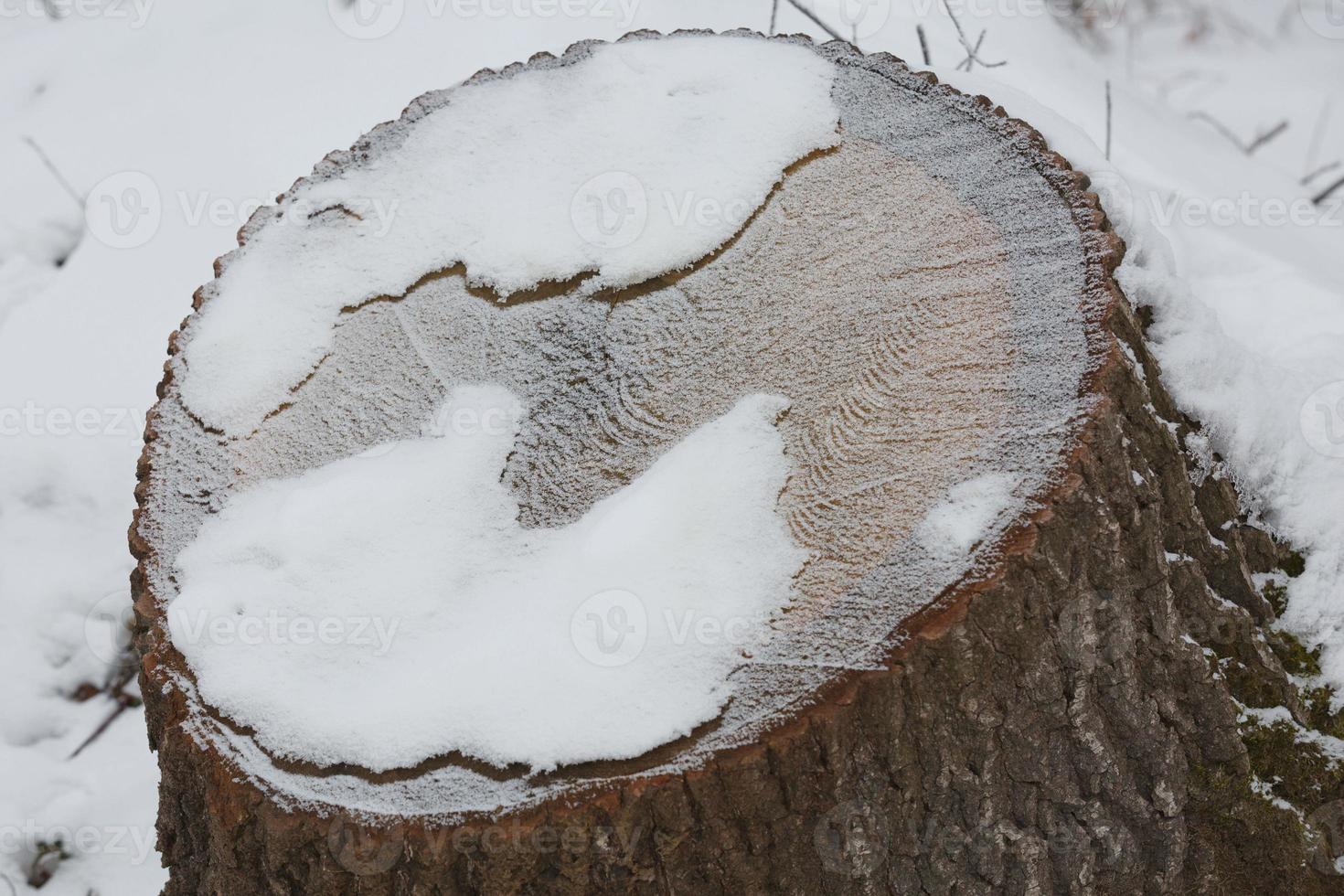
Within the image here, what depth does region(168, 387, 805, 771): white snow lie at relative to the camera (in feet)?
4.24

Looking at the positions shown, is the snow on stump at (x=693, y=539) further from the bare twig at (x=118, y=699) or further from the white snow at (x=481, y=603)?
the bare twig at (x=118, y=699)

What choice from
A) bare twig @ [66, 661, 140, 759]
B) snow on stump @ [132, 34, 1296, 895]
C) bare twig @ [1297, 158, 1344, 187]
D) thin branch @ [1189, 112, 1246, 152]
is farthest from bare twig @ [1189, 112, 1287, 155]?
bare twig @ [66, 661, 140, 759]

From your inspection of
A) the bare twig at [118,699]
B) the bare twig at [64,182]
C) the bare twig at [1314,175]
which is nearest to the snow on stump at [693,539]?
the bare twig at [118,699]

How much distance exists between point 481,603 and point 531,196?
2.58ft

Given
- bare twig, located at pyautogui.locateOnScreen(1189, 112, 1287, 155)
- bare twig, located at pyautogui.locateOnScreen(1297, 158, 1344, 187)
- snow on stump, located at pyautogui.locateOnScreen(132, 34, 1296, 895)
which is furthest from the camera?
bare twig, located at pyautogui.locateOnScreen(1189, 112, 1287, 155)

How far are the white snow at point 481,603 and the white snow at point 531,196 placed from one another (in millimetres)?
289

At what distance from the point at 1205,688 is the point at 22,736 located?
2.33 meters

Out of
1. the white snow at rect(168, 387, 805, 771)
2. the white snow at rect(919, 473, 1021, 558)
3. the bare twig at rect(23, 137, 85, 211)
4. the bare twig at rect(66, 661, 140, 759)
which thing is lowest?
the bare twig at rect(66, 661, 140, 759)

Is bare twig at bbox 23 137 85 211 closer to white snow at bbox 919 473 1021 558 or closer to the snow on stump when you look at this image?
the snow on stump

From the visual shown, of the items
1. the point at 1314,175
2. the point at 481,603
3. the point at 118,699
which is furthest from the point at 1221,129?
the point at 118,699

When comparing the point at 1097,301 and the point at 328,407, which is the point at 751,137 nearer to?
the point at 1097,301

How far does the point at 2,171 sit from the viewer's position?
3.55 m

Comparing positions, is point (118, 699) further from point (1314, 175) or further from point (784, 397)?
point (1314, 175)

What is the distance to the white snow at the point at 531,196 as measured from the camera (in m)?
1.78
